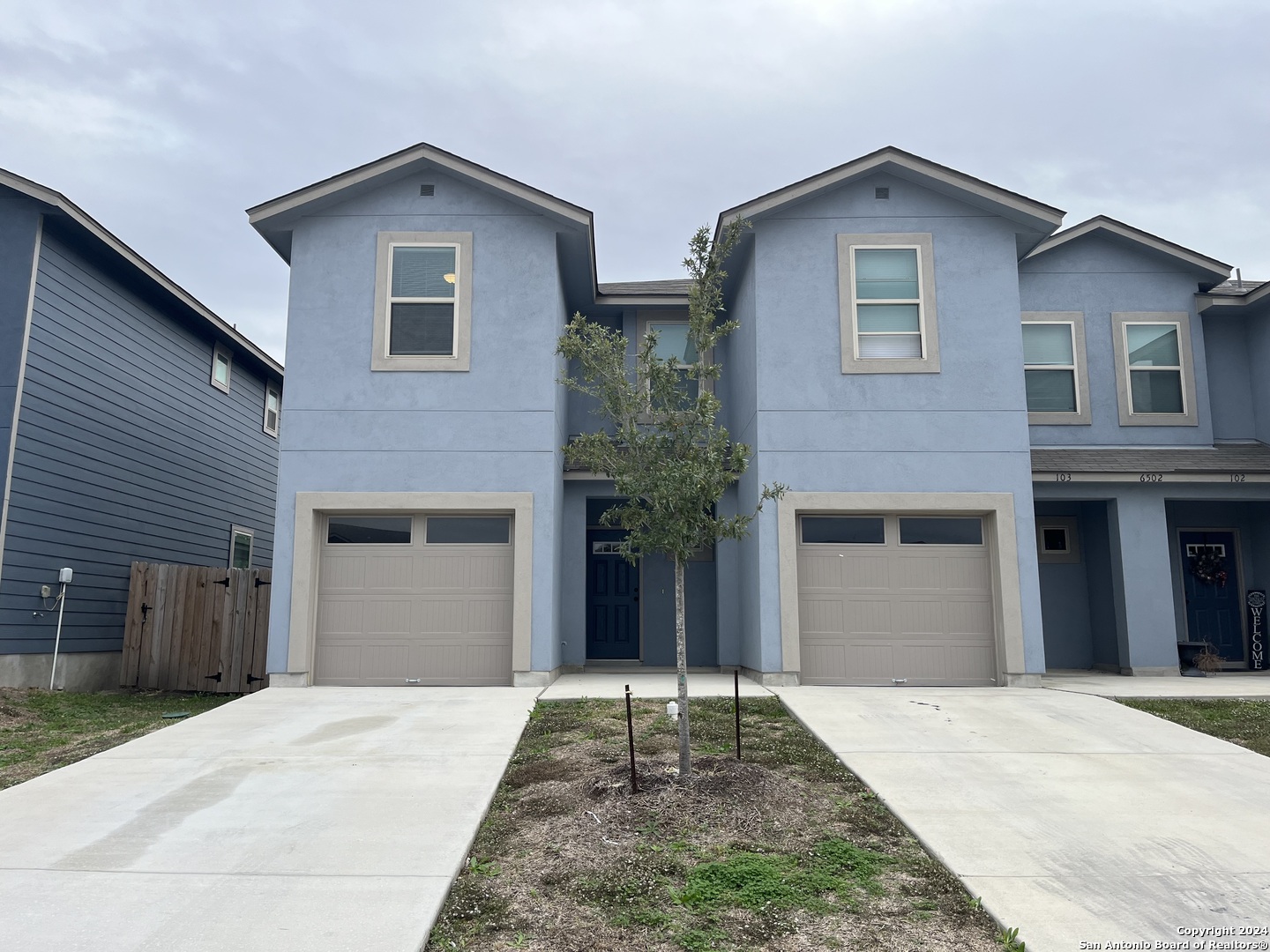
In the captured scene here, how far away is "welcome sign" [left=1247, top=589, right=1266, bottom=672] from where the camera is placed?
A: 13242 mm

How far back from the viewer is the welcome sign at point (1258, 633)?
43.4 feet

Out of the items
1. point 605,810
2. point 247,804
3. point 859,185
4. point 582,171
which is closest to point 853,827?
point 605,810

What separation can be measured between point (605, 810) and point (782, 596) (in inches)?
226

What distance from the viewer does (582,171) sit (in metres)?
46.3

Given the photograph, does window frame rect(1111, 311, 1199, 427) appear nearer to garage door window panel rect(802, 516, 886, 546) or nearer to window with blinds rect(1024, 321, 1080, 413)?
window with blinds rect(1024, 321, 1080, 413)

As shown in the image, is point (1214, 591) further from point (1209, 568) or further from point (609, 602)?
point (609, 602)

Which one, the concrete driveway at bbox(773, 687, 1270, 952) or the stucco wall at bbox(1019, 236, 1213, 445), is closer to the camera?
the concrete driveway at bbox(773, 687, 1270, 952)

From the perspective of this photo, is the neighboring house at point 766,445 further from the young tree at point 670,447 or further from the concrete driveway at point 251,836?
the young tree at point 670,447

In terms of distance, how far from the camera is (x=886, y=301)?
38.4 ft

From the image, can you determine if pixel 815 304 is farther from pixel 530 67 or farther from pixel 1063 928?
pixel 530 67

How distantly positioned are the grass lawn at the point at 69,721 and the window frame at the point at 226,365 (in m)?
6.17

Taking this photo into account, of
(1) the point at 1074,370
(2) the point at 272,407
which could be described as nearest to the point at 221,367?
(2) the point at 272,407

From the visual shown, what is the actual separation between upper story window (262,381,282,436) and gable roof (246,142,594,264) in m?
8.51

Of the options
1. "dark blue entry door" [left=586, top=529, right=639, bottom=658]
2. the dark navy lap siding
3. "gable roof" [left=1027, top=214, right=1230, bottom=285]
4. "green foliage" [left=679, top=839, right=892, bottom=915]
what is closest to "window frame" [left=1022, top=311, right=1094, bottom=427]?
"gable roof" [left=1027, top=214, right=1230, bottom=285]
